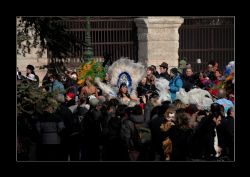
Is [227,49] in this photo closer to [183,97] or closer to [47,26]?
[183,97]

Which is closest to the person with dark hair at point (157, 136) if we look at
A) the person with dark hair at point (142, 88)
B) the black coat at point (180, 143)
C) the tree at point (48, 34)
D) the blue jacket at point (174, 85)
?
the black coat at point (180, 143)

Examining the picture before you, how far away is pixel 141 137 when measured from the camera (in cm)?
1853

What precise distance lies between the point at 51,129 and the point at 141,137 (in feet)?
5.02

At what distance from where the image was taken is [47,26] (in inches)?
683

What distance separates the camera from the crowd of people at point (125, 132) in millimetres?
18172

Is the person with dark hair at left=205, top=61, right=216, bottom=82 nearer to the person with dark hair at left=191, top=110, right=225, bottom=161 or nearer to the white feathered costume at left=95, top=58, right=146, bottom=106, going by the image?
the white feathered costume at left=95, top=58, right=146, bottom=106

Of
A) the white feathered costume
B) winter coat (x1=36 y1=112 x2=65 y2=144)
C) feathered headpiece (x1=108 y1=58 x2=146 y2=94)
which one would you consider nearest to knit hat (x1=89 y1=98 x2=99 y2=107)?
winter coat (x1=36 y1=112 x2=65 y2=144)

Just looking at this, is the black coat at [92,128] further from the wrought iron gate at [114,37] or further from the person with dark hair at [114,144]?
the wrought iron gate at [114,37]

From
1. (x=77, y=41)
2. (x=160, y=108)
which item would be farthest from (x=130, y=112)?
(x=77, y=41)

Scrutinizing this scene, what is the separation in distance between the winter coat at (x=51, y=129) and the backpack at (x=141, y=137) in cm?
130

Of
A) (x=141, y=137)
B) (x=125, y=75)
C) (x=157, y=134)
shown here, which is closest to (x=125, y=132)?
(x=141, y=137)

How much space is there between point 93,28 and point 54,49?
17.0m

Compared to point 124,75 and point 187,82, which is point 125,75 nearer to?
point 124,75

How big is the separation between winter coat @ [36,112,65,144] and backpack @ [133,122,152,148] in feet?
4.27
